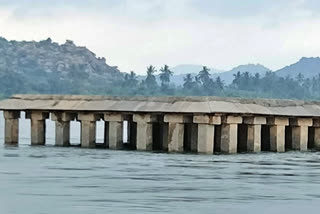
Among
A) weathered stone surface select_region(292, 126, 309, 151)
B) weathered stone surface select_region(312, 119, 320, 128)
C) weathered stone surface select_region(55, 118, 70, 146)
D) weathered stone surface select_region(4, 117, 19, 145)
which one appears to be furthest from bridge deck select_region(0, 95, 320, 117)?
weathered stone surface select_region(55, 118, 70, 146)

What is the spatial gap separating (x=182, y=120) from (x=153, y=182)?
31.8 ft

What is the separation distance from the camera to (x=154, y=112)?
42.7m

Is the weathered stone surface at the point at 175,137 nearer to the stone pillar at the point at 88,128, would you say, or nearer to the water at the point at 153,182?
the water at the point at 153,182

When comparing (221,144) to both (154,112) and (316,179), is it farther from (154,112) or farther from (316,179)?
(316,179)

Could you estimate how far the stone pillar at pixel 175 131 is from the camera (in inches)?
1662

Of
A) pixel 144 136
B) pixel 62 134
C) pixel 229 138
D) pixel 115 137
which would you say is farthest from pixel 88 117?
pixel 229 138

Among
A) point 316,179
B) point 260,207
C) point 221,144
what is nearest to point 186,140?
point 221,144

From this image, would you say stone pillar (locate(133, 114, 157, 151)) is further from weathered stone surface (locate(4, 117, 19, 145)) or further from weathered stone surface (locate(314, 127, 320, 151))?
weathered stone surface (locate(314, 127, 320, 151))

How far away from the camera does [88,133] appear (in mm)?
45656

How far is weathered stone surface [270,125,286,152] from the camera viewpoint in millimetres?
44912

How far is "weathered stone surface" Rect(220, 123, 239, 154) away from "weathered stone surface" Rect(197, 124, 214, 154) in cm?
58

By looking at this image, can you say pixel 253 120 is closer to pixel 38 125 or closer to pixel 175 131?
pixel 175 131

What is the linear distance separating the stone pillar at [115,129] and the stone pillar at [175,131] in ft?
8.05

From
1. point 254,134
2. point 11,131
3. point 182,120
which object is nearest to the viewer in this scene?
point 182,120
